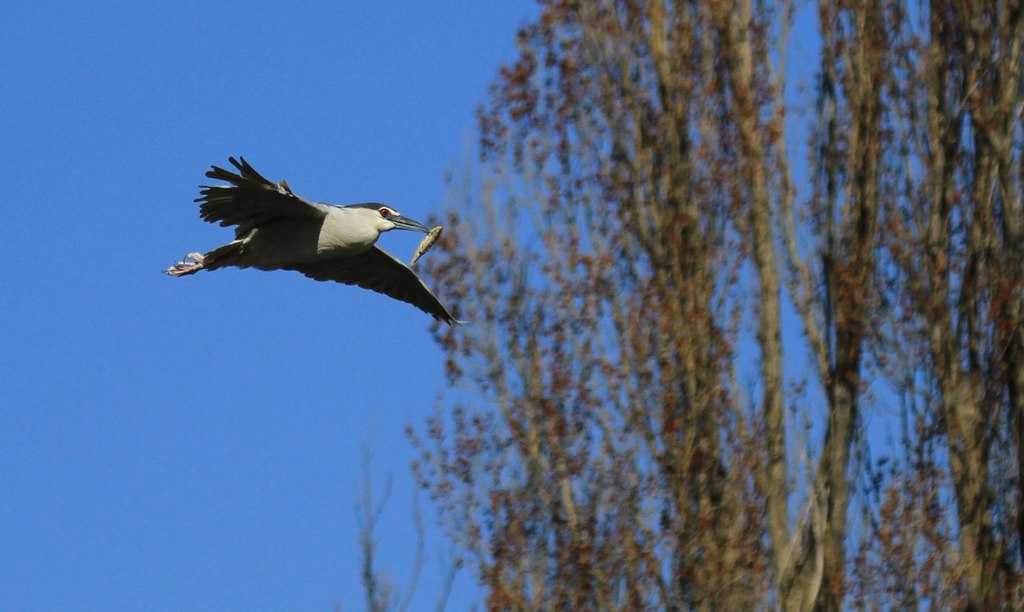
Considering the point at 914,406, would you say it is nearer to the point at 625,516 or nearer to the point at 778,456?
the point at 778,456

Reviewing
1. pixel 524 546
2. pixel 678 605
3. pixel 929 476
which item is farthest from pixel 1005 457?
pixel 524 546

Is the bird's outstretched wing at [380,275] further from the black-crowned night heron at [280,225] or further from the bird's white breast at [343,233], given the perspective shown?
the bird's white breast at [343,233]

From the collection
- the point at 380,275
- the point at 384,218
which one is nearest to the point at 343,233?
the point at 384,218

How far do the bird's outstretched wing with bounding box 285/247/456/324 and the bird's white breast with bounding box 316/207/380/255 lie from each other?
80cm

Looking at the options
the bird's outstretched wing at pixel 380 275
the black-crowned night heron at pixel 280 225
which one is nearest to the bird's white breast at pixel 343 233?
the black-crowned night heron at pixel 280 225

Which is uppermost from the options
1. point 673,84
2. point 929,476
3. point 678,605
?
point 673,84

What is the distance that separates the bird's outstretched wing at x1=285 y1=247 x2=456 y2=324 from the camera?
995 centimetres

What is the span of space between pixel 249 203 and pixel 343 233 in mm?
495

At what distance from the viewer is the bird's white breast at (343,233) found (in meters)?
8.98

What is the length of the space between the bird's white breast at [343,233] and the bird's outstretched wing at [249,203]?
66 mm

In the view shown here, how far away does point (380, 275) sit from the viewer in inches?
396

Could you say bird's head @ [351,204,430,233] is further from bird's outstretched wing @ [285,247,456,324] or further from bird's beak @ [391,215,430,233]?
bird's outstretched wing @ [285,247,456,324]

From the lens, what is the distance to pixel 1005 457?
9.70m

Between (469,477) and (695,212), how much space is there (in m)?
1.86
